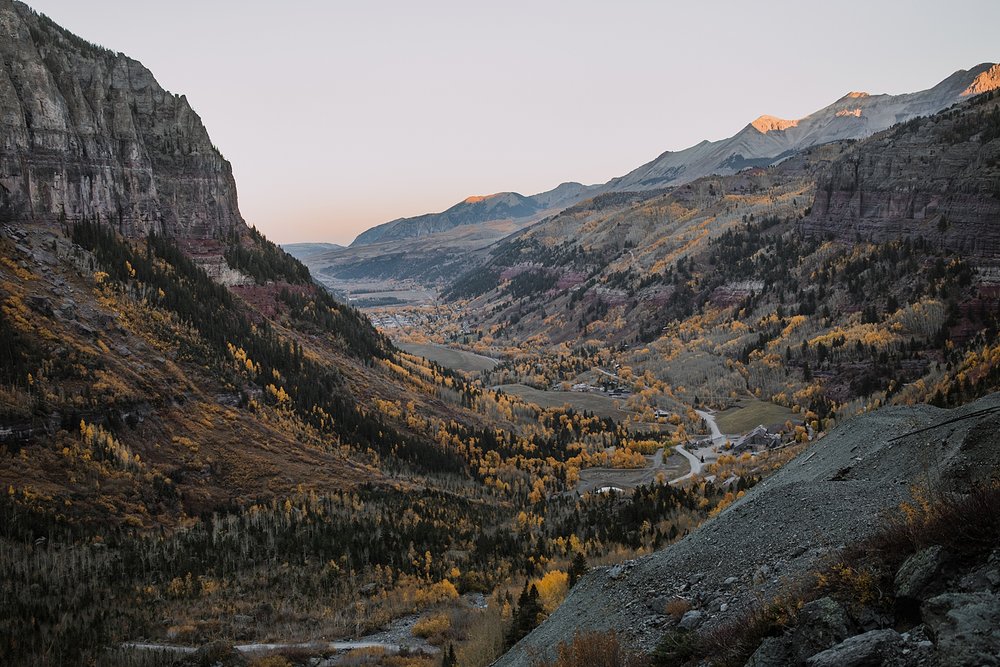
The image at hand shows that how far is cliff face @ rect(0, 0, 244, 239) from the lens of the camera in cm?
8512

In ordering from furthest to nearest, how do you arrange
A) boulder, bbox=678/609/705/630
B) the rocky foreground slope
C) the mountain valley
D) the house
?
1. the house
2. the mountain valley
3. boulder, bbox=678/609/705/630
4. the rocky foreground slope

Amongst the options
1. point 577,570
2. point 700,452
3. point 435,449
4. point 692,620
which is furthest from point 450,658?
Answer: point 700,452

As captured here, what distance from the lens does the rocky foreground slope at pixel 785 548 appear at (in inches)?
717

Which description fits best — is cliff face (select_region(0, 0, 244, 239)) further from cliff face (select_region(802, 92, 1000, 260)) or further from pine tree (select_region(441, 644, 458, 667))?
cliff face (select_region(802, 92, 1000, 260))

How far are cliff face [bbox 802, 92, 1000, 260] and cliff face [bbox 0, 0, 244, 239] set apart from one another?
6082 inches

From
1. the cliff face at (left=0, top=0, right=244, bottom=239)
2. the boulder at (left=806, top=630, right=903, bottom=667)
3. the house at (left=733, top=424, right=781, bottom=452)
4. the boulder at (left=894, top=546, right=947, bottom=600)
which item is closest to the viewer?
the boulder at (left=806, top=630, right=903, bottom=667)

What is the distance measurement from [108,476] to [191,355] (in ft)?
93.1

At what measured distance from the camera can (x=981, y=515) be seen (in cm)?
1243

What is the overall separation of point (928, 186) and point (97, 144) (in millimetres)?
168906

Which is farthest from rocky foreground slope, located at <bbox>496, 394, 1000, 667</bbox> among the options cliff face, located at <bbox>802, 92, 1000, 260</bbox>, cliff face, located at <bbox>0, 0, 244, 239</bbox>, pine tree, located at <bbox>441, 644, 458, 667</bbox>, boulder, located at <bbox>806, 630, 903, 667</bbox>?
cliff face, located at <bbox>802, 92, 1000, 260</bbox>

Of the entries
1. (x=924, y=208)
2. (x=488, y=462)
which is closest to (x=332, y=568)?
(x=488, y=462)

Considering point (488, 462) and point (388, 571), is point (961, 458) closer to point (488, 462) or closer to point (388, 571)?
point (388, 571)

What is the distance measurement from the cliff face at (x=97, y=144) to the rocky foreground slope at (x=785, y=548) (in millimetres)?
94407

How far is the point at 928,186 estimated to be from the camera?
140 metres
